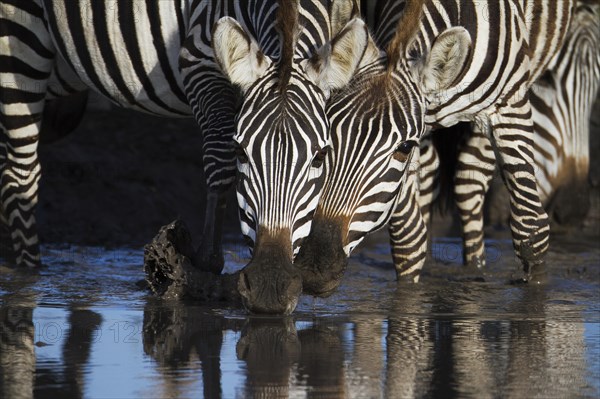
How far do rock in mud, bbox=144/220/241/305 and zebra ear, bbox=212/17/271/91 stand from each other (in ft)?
3.78

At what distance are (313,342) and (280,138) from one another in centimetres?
100

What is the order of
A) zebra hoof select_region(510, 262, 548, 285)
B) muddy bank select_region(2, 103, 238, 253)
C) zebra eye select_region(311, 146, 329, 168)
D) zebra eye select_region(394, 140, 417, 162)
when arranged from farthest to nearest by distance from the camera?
muddy bank select_region(2, 103, 238, 253) → zebra hoof select_region(510, 262, 548, 285) → zebra eye select_region(394, 140, 417, 162) → zebra eye select_region(311, 146, 329, 168)

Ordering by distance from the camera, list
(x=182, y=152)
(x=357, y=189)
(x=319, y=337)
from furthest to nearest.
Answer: (x=182, y=152), (x=357, y=189), (x=319, y=337)

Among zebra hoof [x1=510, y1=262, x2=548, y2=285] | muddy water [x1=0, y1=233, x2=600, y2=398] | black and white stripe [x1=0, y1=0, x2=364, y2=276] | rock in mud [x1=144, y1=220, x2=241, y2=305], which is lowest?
muddy water [x1=0, y1=233, x2=600, y2=398]

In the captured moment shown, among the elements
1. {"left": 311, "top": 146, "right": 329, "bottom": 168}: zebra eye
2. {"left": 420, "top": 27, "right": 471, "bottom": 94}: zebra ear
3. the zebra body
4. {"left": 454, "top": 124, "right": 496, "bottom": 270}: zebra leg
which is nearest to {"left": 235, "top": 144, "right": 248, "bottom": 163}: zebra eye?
{"left": 311, "top": 146, "right": 329, "bottom": 168}: zebra eye

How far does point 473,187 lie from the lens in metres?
8.88

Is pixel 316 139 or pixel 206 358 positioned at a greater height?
pixel 316 139

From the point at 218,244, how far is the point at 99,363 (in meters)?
2.13

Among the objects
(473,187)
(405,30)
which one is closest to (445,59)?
(405,30)

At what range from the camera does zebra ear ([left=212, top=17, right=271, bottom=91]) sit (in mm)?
6258

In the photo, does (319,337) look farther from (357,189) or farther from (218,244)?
(218,244)

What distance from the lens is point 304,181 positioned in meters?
6.04

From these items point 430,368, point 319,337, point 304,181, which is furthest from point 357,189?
point 430,368

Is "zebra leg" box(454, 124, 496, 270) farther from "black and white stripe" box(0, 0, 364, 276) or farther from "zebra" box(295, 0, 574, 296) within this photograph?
"black and white stripe" box(0, 0, 364, 276)
